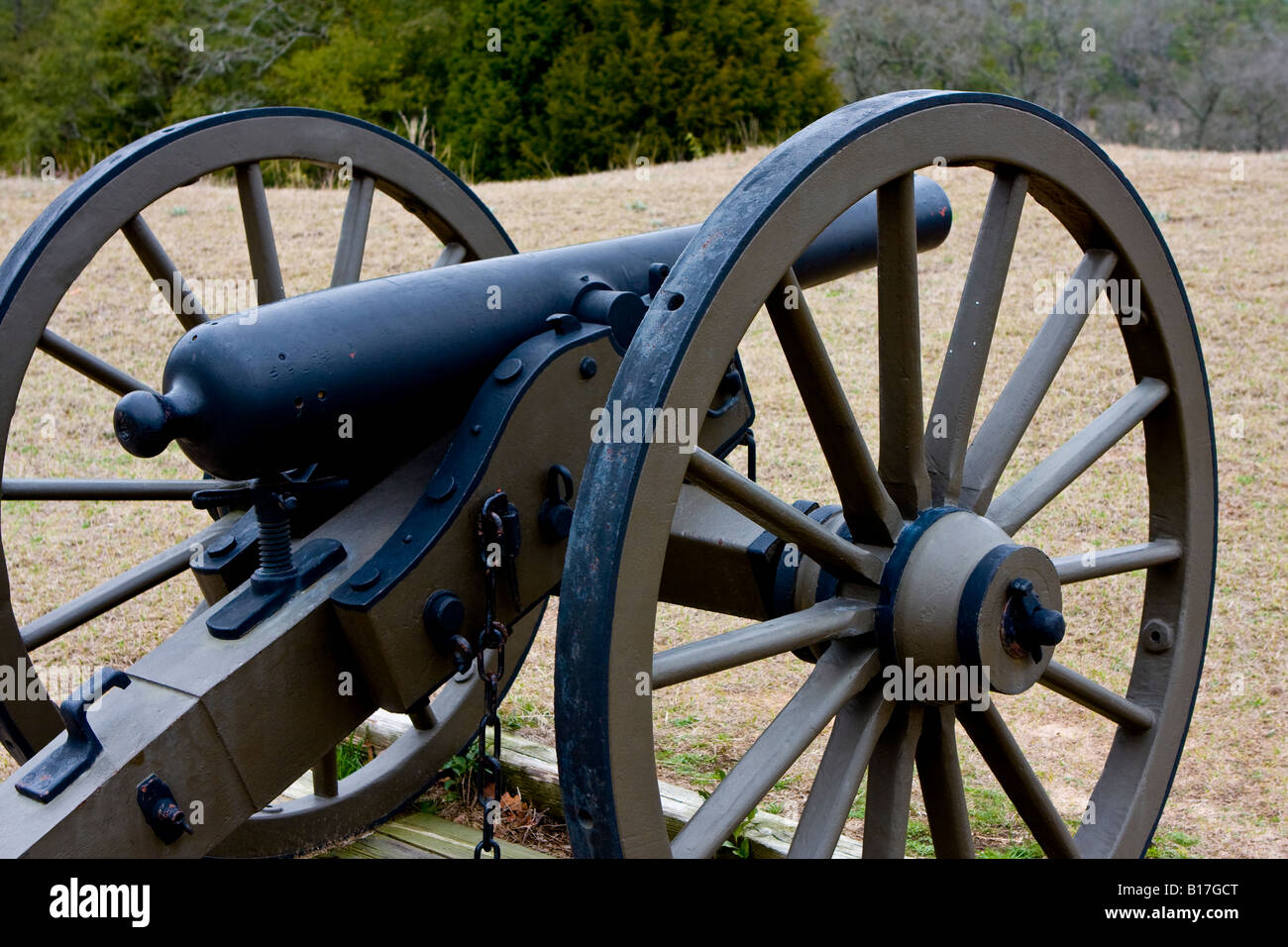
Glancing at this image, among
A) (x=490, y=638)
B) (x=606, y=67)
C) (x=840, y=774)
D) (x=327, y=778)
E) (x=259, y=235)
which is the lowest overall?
(x=327, y=778)

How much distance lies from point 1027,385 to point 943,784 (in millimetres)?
820

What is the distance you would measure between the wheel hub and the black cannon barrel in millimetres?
740

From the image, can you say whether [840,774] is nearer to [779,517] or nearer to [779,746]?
[779,746]

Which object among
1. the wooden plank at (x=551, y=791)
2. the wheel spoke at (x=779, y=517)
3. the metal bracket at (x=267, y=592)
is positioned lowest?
the wooden plank at (x=551, y=791)

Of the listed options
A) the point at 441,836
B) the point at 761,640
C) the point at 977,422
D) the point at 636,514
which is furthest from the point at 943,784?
the point at 977,422

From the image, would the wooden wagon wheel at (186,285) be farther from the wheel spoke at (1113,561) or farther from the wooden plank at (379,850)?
the wheel spoke at (1113,561)

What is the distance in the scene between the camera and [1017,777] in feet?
8.86

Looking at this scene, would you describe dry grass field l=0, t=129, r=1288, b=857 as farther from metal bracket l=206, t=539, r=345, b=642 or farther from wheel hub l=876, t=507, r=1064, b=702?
metal bracket l=206, t=539, r=345, b=642

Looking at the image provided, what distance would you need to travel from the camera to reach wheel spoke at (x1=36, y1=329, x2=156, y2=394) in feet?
10.4

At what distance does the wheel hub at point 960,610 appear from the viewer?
95.6 inches

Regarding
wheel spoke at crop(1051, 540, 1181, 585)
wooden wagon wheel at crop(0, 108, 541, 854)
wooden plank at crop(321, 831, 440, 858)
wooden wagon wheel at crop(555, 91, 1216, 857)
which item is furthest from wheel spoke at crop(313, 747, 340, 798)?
wheel spoke at crop(1051, 540, 1181, 585)

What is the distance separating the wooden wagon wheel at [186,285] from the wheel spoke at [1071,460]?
1474mm

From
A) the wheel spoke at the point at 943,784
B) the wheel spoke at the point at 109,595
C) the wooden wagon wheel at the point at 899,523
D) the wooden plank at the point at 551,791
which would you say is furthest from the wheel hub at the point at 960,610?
the wheel spoke at the point at 109,595

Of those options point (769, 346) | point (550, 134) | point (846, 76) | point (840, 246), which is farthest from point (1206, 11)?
point (840, 246)
